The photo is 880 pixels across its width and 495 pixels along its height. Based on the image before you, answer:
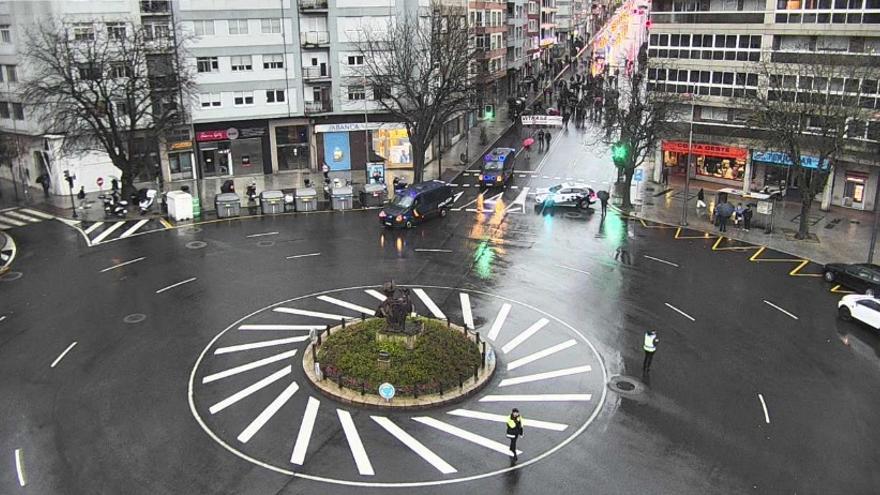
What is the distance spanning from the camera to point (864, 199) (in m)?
50.7

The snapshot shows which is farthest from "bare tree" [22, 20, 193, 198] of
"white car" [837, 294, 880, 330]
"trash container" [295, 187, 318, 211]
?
"white car" [837, 294, 880, 330]

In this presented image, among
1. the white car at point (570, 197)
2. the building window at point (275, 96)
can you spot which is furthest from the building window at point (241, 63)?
the white car at point (570, 197)

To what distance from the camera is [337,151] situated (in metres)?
65.2

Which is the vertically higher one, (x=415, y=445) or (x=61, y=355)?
(x=61, y=355)

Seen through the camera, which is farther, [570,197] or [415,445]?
[570,197]

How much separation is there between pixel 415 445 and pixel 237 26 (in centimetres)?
4652

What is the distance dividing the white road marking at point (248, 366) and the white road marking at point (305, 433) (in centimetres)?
359

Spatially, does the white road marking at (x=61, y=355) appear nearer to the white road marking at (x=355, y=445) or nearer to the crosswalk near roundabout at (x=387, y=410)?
the crosswalk near roundabout at (x=387, y=410)

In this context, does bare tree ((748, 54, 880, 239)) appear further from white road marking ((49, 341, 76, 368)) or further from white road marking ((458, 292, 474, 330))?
white road marking ((49, 341, 76, 368))

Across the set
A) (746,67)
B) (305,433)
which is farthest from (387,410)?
(746,67)

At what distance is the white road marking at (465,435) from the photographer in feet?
74.8

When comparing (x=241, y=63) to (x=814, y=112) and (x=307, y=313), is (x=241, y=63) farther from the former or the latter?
(x=814, y=112)

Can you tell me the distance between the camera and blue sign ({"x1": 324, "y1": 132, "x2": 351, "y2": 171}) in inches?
2549

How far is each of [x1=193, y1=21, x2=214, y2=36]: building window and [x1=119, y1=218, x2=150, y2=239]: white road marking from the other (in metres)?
17.4
